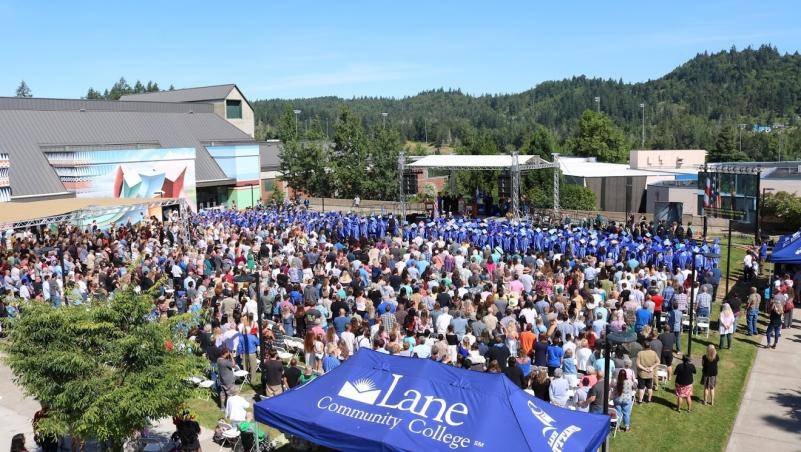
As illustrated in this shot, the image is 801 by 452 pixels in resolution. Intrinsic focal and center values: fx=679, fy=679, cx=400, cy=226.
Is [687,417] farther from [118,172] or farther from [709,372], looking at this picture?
[118,172]

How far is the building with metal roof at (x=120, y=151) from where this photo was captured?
104 ft

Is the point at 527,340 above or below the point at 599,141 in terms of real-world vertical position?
below

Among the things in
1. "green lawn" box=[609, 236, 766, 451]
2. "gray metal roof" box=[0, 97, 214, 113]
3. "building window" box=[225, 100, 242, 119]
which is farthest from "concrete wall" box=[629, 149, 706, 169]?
"green lawn" box=[609, 236, 766, 451]

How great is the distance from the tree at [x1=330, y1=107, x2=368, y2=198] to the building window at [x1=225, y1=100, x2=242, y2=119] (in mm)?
10131

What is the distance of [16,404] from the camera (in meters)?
12.0

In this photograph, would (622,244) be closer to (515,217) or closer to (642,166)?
(515,217)

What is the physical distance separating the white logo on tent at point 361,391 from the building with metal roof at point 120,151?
73.5ft

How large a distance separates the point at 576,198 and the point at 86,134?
28.5m

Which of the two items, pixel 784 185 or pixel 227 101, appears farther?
pixel 227 101

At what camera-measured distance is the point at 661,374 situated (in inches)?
468

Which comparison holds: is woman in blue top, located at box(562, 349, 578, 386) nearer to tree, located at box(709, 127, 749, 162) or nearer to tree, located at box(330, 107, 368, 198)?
tree, located at box(330, 107, 368, 198)

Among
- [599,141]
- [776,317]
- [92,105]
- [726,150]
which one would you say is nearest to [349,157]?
[92,105]

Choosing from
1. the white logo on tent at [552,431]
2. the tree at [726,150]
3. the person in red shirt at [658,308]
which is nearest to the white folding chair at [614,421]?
the white logo on tent at [552,431]

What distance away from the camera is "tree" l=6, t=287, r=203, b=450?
7.33 m
